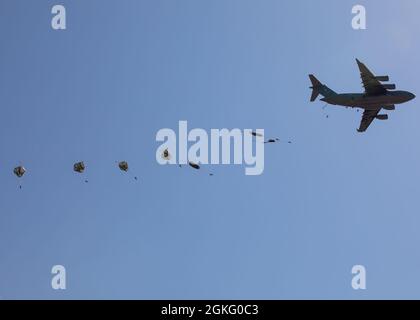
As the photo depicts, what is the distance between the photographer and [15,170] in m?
69.9

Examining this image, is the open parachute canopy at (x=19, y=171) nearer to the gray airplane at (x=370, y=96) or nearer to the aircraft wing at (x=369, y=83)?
the gray airplane at (x=370, y=96)

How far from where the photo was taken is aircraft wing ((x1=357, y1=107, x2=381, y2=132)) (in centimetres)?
9256

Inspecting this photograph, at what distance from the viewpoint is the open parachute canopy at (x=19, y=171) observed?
69.6 m

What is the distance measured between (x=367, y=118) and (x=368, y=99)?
916 cm

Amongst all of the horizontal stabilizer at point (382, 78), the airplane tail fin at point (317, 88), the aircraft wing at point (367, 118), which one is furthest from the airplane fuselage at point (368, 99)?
the aircraft wing at point (367, 118)

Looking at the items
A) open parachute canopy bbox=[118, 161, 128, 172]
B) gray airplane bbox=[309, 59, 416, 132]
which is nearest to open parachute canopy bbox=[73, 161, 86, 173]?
open parachute canopy bbox=[118, 161, 128, 172]

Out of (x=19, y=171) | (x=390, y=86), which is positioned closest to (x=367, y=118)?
(x=390, y=86)

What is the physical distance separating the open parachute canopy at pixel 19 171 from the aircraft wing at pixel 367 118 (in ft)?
148

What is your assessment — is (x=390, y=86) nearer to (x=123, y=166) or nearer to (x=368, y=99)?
(x=368, y=99)

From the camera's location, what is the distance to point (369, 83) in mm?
84312
